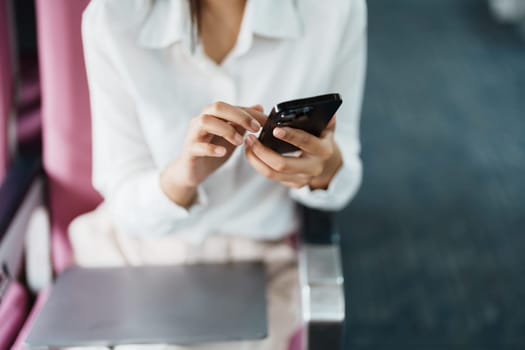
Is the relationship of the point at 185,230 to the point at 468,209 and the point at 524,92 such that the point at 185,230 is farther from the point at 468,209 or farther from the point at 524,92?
the point at 524,92

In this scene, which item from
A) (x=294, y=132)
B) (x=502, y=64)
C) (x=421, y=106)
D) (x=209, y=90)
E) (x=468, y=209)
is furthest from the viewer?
(x=502, y=64)

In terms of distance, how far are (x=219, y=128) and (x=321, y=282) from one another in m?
0.26

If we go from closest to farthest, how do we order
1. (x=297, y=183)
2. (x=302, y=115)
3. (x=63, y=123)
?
(x=302, y=115) < (x=297, y=183) < (x=63, y=123)

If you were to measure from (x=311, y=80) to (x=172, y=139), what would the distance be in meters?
0.15

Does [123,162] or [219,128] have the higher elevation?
[219,128]

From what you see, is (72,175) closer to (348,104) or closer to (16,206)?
(16,206)

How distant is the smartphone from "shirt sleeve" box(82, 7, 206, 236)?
17cm

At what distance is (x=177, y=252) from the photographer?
665mm

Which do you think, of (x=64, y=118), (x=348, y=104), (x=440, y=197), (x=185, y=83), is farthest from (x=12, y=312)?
(x=440, y=197)

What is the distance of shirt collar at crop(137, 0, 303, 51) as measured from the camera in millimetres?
509

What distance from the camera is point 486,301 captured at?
1146 mm

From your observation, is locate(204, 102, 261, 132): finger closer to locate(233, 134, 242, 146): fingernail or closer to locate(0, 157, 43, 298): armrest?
locate(233, 134, 242, 146): fingernail

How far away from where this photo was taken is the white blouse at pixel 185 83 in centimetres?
52

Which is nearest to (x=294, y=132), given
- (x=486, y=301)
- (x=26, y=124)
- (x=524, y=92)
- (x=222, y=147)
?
(x=222, y=147)
